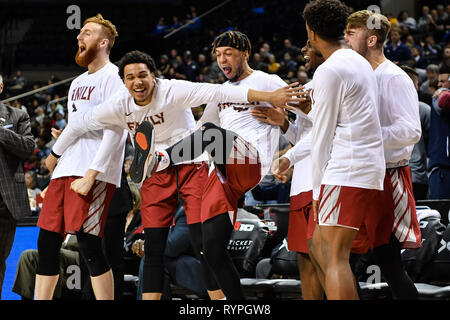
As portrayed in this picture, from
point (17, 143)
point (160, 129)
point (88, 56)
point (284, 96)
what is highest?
point (88, 56)

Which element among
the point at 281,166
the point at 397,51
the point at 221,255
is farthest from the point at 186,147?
the point at 397,51

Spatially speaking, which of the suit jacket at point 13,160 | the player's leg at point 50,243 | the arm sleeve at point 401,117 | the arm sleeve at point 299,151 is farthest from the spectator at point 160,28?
the arm sleeve at point 401,117

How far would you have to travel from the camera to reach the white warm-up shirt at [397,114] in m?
3.30

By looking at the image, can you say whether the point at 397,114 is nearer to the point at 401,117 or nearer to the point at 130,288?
the point at 401,117

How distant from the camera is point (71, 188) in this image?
159 inches

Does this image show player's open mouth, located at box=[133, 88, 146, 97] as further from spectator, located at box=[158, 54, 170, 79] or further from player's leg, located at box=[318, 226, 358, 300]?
spectator, located at box=[158, 54, 170, 79]

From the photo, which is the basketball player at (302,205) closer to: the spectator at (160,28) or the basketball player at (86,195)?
the basketball player at (86,195)

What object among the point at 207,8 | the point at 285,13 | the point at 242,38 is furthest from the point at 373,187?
the point at 207,8

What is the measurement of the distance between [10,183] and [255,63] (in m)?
9.27

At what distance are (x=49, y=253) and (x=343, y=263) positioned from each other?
6.61 feet

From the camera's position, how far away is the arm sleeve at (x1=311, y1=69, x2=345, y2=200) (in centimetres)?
288

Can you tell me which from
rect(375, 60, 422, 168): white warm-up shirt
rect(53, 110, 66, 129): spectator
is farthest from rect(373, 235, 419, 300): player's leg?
rect(53, 110, 66, 129): spectator

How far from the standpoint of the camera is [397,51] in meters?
10.7
